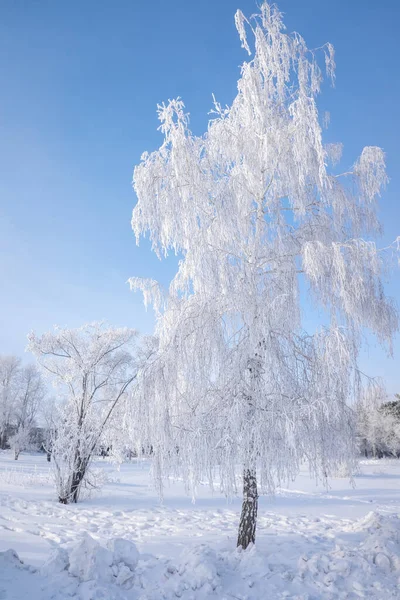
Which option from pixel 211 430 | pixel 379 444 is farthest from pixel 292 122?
pixel 379 444

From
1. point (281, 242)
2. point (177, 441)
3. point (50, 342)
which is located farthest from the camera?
point (50, 342)

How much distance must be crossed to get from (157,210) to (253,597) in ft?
17.2

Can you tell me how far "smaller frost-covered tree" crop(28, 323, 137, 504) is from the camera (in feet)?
35.6

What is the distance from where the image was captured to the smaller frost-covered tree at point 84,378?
35.6 ft

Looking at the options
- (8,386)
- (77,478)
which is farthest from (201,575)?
(8,386)

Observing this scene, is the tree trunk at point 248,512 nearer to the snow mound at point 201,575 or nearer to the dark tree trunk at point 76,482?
the snow mound at point 201,575

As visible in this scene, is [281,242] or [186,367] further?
[281,242]

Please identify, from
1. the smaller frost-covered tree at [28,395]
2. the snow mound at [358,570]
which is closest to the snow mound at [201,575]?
the snow mound at [358,570]

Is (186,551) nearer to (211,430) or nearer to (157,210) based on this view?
(211,430)

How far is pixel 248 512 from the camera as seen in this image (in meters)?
5.54

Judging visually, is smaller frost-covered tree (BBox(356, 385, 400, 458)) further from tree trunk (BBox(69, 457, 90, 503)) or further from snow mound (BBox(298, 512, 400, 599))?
snow mound (BBox(298, 512, 400, 599))

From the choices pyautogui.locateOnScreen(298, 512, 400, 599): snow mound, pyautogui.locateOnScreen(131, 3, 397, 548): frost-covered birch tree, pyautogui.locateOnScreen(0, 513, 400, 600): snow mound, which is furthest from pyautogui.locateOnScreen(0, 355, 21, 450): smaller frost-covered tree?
pyautogui.locateOnScreen(298, 512, 400, 599): snow mound

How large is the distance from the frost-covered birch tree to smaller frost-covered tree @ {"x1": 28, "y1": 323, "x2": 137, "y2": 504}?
646 centimetres

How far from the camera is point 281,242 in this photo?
5.87 m
